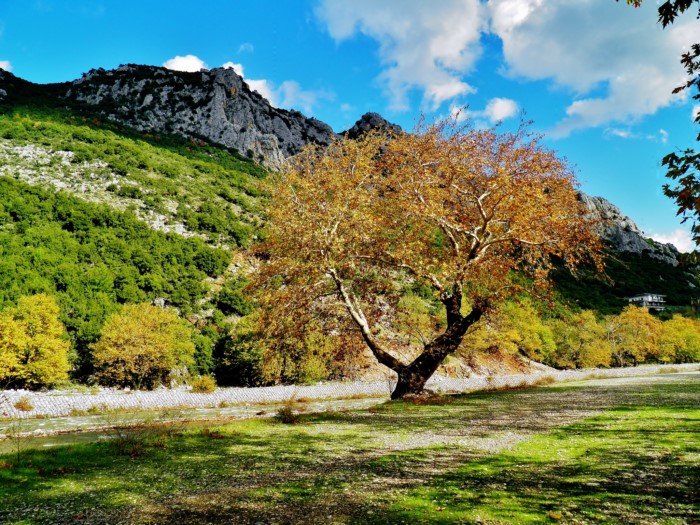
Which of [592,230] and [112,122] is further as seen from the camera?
[112,122]

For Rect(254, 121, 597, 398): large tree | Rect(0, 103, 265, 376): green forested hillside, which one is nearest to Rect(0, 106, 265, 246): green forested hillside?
Rect(0, 103, 265, 376): green forested hillside

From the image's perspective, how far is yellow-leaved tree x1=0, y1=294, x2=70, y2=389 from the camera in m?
28.5

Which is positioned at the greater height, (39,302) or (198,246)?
(198,246)

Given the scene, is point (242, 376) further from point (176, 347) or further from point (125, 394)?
point (125, 394)

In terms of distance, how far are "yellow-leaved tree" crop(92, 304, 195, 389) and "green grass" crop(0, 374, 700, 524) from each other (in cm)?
2478

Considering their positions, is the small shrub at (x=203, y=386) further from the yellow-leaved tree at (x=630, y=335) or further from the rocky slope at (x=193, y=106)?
the yellow-leaved tree at (x=630, y=335)

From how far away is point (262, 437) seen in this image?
11828mm

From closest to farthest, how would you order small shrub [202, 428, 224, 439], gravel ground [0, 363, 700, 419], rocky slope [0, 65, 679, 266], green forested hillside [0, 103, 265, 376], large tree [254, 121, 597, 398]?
small shrub [202, 428, 224, 439], large tree [254, 121, 597, 398], gravel ground [0, 363, 700, 419], green forested hillside [0, 103, 265, 376], rocky slope [0, 65, 679, 266]

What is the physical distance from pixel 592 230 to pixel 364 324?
36.5 ft

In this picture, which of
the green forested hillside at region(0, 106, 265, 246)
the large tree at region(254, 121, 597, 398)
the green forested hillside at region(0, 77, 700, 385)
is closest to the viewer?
the large tree at region(254, 121, 597, 398)

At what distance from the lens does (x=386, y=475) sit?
6984 mm

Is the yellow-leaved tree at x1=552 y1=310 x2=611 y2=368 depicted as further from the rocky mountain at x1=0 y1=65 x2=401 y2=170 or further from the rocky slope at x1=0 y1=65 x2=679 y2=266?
the rocky mountain at x1=0 y1=65 x2=401 y2=170

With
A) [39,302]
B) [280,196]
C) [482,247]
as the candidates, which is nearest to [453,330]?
[482,247]

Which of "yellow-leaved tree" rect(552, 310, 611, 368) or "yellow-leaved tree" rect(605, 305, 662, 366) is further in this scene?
"yellow-leaved tree" rect(605, 305, 662, 366)
